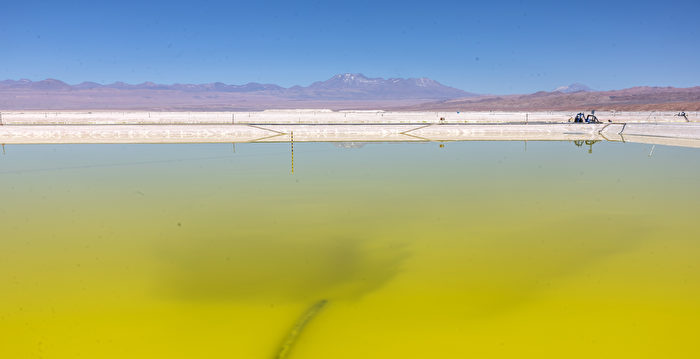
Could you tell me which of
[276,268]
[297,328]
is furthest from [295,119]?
[297,328]

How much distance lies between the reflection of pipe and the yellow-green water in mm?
22

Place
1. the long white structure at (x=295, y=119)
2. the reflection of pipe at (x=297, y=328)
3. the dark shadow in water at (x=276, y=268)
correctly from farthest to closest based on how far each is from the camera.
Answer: the long white structure at (x=295, y=119) < the dark shadow in water at (x=276, y=268) < the reflection of pipe at (x=297, y=328)

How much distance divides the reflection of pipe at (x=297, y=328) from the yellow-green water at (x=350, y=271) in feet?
0.07

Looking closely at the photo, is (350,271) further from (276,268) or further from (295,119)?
(295,119)

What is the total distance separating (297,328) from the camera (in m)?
5.56

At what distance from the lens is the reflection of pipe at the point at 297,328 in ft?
16.8

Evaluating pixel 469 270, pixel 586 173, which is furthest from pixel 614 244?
pixel 586 173

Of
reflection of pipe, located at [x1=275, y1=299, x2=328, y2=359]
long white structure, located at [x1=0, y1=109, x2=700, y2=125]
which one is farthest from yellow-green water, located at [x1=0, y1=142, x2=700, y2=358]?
long white structure, located at [x1=0, y1=109, x2=700, y2=125]

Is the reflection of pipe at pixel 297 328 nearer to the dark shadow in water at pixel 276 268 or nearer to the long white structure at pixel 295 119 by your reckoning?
the dark shadow in water at pixel 276 268

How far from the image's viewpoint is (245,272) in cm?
701

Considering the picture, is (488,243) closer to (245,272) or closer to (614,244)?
(614,244)

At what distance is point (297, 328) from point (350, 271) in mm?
1732

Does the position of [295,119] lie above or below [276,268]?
above

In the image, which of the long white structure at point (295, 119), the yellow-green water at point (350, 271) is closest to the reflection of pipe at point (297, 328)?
the yellow-green water at point (350, 271)
